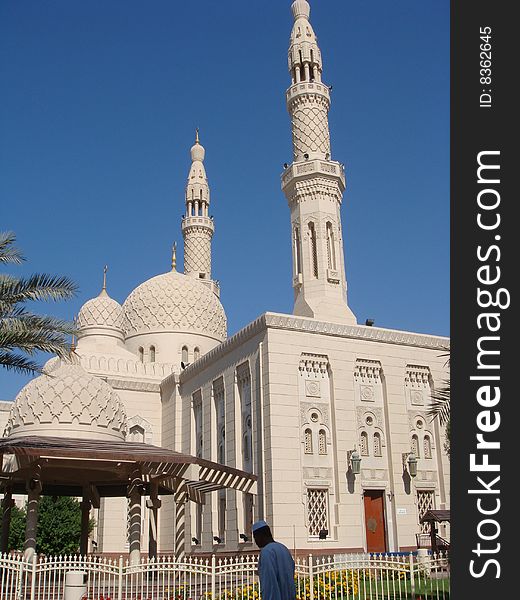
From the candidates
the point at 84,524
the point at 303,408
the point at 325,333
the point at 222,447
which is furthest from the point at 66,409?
the point at 325,333

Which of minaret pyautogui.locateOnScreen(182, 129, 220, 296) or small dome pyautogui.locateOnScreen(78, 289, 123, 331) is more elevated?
minaret pyautogui.locateOnScreen(182, 129, 220, 296)

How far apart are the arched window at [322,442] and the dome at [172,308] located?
39.9ft

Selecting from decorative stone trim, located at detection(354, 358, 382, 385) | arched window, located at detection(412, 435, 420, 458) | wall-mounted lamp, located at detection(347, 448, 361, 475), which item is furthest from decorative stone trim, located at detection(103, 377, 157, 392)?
arched window, located at detection(412, 435, 420, 458)

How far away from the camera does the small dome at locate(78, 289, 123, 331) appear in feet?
108

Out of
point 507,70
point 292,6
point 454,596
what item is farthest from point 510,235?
point 292,6

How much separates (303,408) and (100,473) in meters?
6.29

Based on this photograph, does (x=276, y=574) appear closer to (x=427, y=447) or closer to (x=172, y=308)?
(x=427, y=447)

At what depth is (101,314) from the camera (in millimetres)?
33219

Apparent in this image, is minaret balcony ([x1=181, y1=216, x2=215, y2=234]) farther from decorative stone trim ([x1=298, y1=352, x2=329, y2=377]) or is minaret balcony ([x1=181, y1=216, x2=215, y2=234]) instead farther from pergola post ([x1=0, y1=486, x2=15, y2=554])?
pergola post ([x1=0, y1=486, x2=15, y2=554])

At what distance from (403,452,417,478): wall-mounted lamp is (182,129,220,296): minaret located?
58.5 ft

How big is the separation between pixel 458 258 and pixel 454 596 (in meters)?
2.69

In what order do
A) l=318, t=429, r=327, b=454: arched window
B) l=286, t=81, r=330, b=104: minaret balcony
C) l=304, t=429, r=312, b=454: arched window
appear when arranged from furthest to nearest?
l=286, t=81, r=330, b=104: minaret balcony, l=318, t=429, r=327, b=454: arched window, l=304, t=429, r=312, b=454: arched window

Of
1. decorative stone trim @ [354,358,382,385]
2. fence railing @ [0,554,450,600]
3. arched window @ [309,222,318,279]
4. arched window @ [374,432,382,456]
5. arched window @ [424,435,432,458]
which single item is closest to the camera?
fence railing @ [0,554,450,600]

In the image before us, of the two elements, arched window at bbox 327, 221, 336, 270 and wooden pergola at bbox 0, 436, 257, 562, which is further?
arched window at bbox 327, 221, 336, 270
